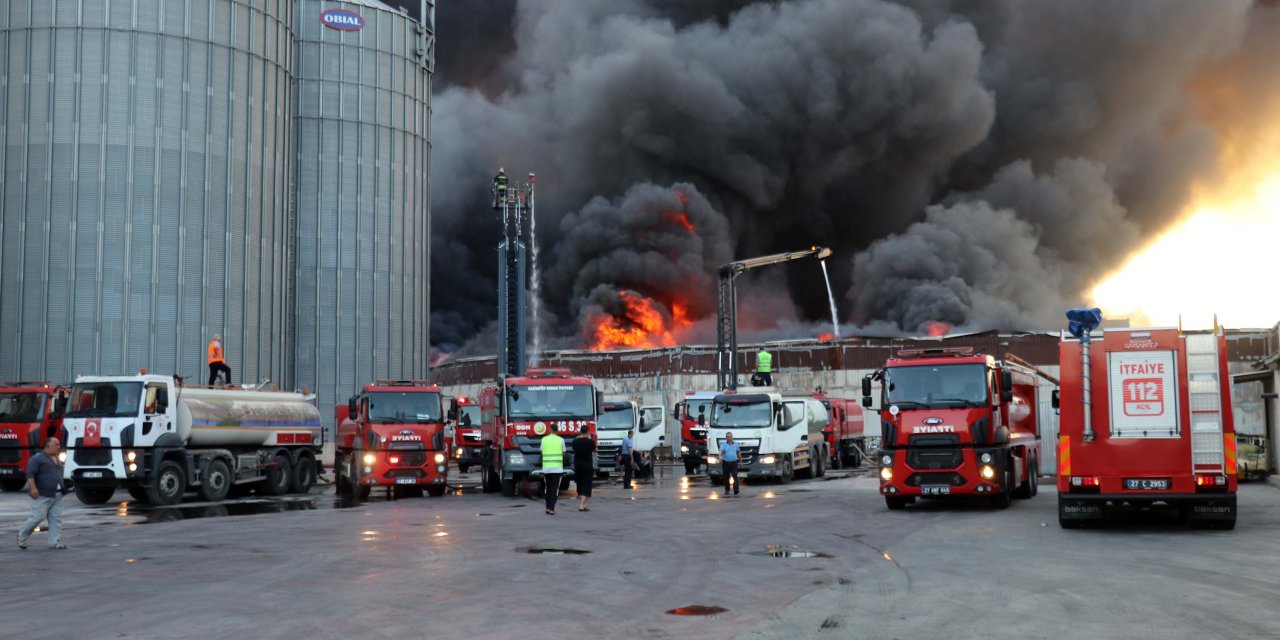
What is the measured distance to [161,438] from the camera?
25.5m

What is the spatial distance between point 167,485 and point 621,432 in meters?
15.1

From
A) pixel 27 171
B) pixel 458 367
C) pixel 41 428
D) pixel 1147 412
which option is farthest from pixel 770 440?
pixel 458 367

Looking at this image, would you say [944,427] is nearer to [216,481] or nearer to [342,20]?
[216,481]

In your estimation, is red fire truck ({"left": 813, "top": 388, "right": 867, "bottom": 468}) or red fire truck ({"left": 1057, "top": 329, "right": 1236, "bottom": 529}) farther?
red fire truck ({"left": 813, "top": 388, "right": 867, "bottom": 468})

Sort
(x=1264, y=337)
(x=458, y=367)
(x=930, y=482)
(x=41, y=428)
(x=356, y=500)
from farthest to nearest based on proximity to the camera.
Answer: (x=458, y=367) → (x=1264, y=337) → (x=41, y=428) → (x=356, y=500) → (x=930, y=482)

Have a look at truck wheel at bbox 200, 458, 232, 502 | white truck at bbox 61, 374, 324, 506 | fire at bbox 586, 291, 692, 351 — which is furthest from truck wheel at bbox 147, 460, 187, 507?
fire at bbox 586, 291, 692, 351

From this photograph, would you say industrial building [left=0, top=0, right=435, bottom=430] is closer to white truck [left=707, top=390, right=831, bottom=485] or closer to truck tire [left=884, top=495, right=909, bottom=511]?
white truck [left=707, top=390, right=831, bottom=485]

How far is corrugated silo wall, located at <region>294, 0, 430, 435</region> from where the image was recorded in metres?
54.6

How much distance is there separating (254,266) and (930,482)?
34.3 metres

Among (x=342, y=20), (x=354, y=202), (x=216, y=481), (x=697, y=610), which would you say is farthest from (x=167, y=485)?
(x=342, y=20)

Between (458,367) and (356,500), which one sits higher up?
(458,367)

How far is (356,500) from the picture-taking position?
27531 mm

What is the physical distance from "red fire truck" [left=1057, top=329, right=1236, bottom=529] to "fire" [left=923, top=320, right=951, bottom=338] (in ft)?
Result: 164

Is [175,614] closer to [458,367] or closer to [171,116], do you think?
[171,116]
